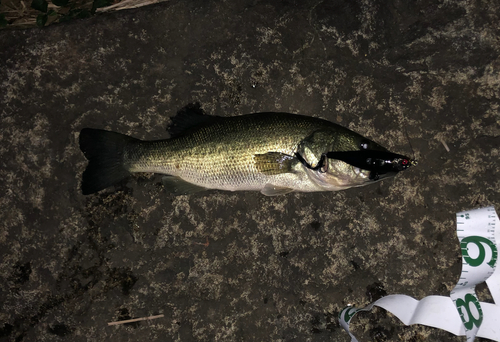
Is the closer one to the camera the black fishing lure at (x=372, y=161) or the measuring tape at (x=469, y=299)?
the black fishing lure at (x=372, y=161)

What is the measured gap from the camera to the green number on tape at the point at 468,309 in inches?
128

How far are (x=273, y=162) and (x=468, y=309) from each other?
2396mm

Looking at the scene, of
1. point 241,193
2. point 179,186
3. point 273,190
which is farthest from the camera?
point 241,193

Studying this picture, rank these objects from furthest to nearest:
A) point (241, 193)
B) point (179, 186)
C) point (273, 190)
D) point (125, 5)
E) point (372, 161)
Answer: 1. point (125, 5)
2. point (241, 193)
3. point (179, 186)
4. point (273, 190)
5. point (372, 161)

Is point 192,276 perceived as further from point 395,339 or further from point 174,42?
point 174,42

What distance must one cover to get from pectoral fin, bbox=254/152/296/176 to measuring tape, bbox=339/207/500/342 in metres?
1.56

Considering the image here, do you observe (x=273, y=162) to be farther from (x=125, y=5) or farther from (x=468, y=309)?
(x=125, y=5)

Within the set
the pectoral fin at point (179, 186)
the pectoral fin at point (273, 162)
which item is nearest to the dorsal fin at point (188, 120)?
the pectoral fin at point (179, 186)

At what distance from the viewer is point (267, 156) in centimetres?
294

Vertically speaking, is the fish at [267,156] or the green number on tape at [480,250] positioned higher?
the fish at [267,156]

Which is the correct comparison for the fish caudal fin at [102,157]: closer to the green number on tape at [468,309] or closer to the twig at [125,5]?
the twig at [125,5]

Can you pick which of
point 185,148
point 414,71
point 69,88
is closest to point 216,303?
point 185,148

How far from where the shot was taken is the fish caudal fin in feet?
10.6

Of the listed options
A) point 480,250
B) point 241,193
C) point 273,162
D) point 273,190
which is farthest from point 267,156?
point 480,250
